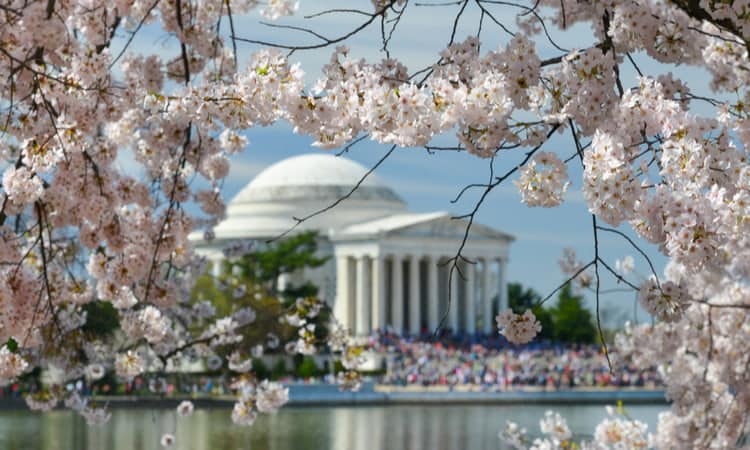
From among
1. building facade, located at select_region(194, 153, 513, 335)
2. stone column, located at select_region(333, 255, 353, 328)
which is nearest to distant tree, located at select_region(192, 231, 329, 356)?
building facade, located at select_region(194, 153, 513, 335)

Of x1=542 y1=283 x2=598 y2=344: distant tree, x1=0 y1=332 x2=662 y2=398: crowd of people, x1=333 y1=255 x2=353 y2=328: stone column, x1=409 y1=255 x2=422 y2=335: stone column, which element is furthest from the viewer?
x1=333 y1=255 x2=353 y2=328: stone column

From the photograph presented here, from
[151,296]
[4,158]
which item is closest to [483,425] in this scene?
[151,296]

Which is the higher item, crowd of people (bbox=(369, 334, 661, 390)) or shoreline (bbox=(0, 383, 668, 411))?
crowd of people (bbox=(369, 334, 661, 390))

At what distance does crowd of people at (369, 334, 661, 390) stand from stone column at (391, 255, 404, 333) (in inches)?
528

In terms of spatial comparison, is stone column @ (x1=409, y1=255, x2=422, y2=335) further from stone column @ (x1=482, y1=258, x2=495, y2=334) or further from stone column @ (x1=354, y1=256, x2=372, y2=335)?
stone column @ (x1=482, y1=258, x2=495, y2=334)

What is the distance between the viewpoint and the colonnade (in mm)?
96688

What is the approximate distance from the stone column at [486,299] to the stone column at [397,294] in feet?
21.9

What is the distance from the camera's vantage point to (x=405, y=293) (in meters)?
100

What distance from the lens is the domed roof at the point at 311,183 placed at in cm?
10225

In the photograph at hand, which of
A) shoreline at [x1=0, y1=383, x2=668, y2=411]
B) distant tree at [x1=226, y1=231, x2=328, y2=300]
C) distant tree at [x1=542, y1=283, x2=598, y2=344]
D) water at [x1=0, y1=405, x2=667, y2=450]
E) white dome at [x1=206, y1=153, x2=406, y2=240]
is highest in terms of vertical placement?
white dome at [x1=206, y1=153, x2=406, y2=240]

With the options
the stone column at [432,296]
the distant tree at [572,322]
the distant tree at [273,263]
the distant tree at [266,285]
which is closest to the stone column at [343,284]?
the stone column at [432,296]

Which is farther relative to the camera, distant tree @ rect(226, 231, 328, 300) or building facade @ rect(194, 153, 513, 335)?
building facade @ rect(194, 153, 513, 335)

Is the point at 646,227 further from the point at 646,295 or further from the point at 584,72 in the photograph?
the point at 646,295

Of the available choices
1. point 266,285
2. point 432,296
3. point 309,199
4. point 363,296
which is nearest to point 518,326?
point 266,285
